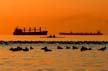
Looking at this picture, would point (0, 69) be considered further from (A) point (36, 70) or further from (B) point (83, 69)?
(B) point (83, 69)

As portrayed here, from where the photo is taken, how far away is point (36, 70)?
119 ft

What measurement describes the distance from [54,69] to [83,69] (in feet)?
7.83

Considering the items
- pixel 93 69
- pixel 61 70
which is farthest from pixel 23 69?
pixel 93 69

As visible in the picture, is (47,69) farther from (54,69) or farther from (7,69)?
(7,69)

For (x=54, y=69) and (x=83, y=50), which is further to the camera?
(x=83, y=50)

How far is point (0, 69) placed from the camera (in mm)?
36562

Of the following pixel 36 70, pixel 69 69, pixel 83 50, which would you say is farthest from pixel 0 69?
pixel 83 50

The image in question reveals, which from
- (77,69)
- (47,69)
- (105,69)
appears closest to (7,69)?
(47,69)

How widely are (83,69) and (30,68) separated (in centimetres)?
451

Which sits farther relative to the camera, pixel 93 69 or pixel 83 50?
pixel 83 50

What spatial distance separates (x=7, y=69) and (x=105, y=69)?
316 inches

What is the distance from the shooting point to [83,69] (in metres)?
36.8

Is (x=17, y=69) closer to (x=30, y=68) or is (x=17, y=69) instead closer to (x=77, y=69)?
(x=30, y=68)

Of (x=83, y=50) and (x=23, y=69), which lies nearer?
(x=23, y=69)
